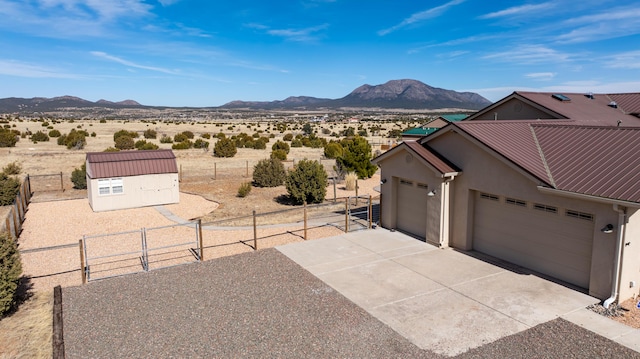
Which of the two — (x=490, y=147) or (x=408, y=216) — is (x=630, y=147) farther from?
(x=408, y=216)

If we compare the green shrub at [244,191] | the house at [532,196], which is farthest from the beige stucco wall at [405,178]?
the green shrub at [244,191]

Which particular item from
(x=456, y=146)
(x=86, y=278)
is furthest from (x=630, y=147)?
(x=86, y=278)

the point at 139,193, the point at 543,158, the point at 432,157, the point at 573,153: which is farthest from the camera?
the point at 139,193

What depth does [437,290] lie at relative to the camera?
11414mm

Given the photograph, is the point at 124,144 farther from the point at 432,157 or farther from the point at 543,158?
the point at 543,158

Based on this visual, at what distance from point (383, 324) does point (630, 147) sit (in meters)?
8.46

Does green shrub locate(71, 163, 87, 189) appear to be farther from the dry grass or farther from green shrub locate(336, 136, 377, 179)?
the dry grass

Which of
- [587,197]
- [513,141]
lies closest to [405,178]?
[513,141]

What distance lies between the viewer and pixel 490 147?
512 inches

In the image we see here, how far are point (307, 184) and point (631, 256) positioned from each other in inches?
583

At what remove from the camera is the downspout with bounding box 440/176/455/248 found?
14.4m

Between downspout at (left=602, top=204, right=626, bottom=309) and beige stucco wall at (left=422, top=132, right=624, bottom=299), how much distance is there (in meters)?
0.13

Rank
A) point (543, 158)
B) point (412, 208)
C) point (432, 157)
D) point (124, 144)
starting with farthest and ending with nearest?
point (124, 144), point (412, 208), point (432, 157), point (543, 158)

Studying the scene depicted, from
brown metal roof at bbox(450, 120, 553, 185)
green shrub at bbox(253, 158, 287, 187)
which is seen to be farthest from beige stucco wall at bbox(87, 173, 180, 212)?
brown metal roof at bbox(450, 120, 553, 185)
